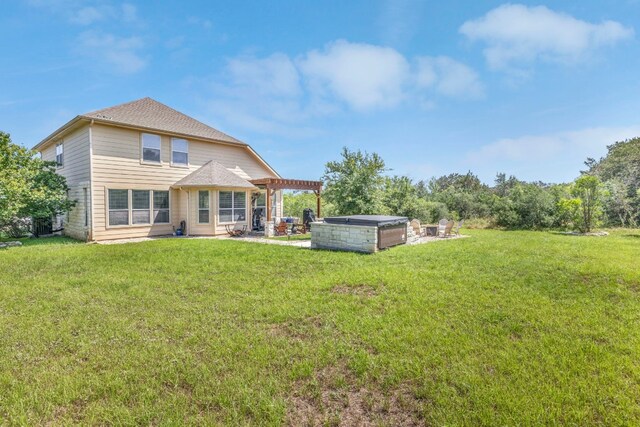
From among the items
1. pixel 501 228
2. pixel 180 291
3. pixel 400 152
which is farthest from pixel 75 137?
pixel 501 228

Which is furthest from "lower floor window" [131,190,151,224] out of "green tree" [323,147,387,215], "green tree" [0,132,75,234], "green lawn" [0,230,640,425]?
"green tree" [323,147,387,215]

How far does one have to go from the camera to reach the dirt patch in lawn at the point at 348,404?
248cm

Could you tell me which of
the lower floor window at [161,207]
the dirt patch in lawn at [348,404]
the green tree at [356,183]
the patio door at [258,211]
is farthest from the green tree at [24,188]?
the dirt patch in lawn at [348,404]

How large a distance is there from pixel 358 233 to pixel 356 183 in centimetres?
816

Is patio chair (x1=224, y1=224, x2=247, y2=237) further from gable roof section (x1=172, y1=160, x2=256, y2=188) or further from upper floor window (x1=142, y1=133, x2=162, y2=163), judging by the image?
upper floor window (x1=142, y1=133, x2=162, y2=163)

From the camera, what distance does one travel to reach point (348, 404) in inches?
106

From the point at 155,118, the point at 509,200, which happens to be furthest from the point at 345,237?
the point at 509,200

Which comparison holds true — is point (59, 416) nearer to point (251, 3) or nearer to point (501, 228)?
point (251, 3)

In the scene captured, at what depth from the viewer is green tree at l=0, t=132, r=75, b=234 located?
1183 cm

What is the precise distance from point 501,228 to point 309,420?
68.1 feet

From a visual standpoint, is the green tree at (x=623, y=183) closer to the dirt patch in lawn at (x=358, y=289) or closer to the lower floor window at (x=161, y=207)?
the dirt patch in lawn at (x=358, y=289)

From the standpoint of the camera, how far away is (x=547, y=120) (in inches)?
676

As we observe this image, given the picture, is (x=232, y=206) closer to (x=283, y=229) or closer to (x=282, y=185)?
(x=282, y=185)

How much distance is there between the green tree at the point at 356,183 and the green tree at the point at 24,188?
13.0 meters
